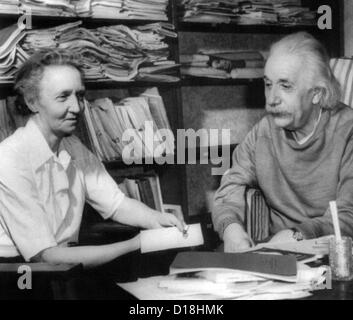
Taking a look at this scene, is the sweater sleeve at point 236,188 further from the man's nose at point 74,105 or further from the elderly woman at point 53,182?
the man's nose at point 74,105

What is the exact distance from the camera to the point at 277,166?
1808 millimetres

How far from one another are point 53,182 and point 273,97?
0.77 meters

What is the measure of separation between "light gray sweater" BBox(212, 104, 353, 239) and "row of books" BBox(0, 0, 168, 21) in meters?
0.71

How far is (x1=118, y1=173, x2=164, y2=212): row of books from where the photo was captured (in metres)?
2.11

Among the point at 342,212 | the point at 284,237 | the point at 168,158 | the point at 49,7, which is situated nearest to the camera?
the point at 284,237

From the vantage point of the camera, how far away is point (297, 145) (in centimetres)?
176

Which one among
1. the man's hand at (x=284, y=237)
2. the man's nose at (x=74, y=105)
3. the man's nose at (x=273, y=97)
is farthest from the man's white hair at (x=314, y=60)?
the man's nose at (x=74, y=105)

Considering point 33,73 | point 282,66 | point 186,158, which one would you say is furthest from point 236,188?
point 33,73

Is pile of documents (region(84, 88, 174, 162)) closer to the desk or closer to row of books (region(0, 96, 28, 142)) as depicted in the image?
→ row of books (region(0, 96, 28, 142))

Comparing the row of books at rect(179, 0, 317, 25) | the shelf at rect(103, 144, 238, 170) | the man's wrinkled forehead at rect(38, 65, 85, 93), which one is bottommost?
the shelf at rect(103, 144, 238, 170)

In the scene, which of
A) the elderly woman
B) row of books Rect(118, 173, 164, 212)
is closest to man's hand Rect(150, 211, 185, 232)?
the elderly woman

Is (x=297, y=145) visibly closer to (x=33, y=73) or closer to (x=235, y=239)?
(x=235, y=239)
